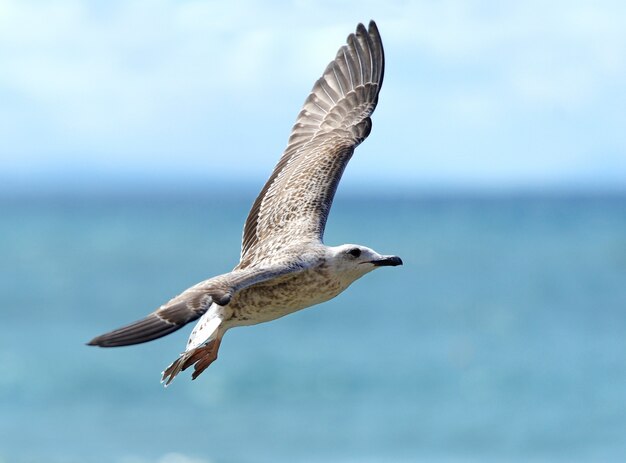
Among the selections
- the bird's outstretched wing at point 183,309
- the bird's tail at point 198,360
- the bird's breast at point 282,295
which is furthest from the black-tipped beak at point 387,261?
the bird's tail at point 198,360

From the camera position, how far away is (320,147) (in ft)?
47.0

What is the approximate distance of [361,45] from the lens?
14914 mm

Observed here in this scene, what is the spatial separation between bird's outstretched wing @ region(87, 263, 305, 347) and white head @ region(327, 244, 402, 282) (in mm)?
766

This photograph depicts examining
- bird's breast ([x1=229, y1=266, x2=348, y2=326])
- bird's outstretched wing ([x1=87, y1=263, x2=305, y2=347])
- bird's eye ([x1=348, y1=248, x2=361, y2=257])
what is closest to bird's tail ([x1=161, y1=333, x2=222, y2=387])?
bird's breast ([x1=229, y1=266, x2=348, y2=326])

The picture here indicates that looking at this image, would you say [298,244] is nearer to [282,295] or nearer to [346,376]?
[282,295]

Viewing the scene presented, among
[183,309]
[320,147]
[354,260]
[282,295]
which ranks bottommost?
[183,309]

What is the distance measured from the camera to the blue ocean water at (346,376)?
3322cm

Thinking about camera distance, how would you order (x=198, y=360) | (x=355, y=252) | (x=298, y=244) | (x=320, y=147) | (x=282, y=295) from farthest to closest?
1. (x=320, y=147)
2. (x=298, y=244)
3. (x=198, y=360)
4. (x=355, y=252)
5. (x=282, y=295)

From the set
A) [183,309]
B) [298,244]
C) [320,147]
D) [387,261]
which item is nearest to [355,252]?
[387,261]

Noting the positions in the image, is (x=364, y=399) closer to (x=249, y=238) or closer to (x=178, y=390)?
(x=178, y=390)

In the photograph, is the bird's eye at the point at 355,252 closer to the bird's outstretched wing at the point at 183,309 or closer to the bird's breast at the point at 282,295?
the bird's breast at the point at 282,295

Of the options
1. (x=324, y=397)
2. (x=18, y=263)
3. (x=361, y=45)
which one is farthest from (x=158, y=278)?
(x=361, y=45)

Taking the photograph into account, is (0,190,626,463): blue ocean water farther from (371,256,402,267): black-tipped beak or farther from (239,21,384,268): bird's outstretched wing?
(371,256,402,267): black-tipped beak

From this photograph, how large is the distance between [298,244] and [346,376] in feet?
97.8
